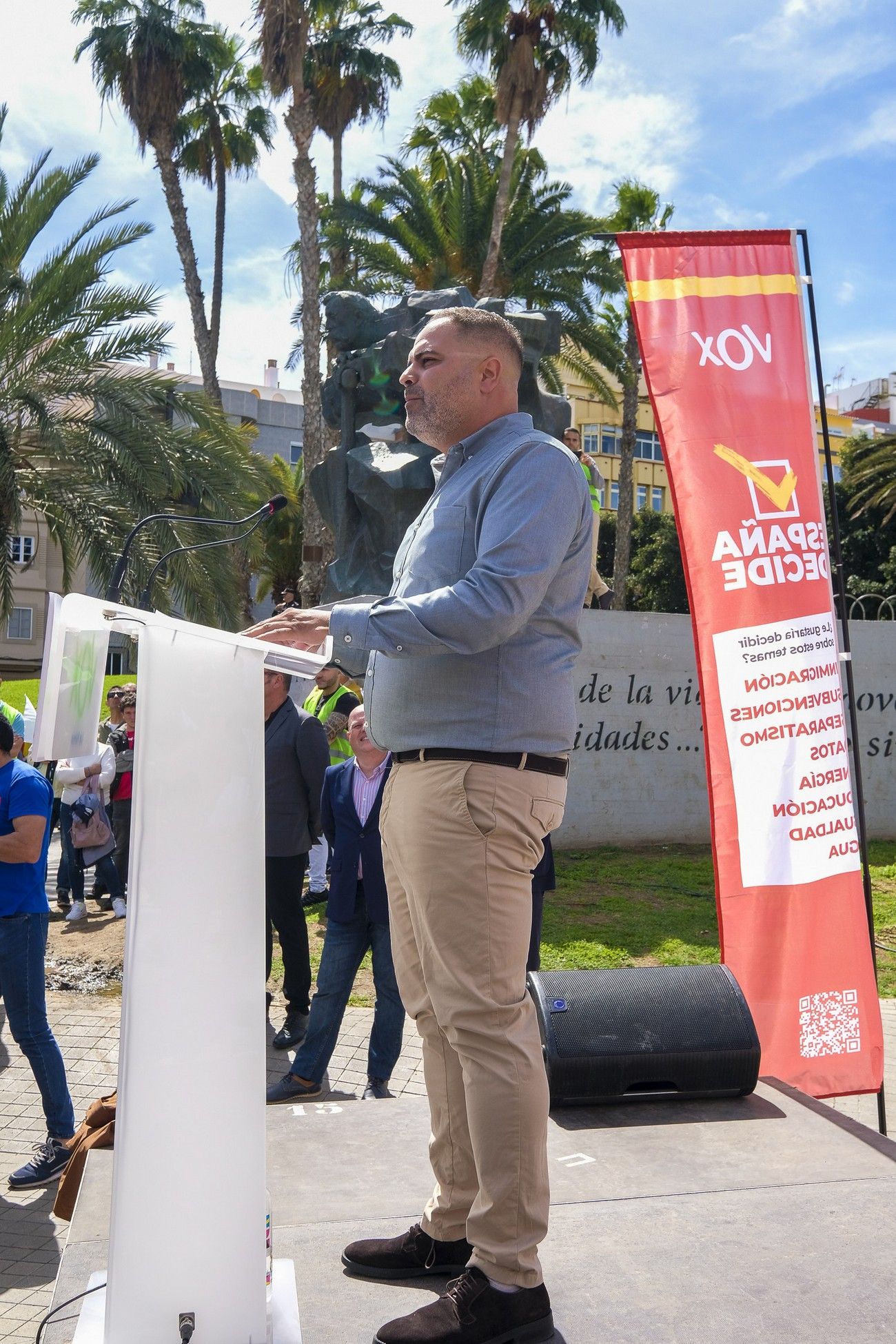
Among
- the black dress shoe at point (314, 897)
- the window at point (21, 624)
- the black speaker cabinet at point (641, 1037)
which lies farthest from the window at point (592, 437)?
Result: the black speaker cabinet at point (641, 1037)

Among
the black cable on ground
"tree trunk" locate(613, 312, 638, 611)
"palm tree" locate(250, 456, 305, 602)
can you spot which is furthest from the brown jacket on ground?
"palm tree" locate(250, 456, 305, 602)

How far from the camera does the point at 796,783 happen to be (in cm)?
464

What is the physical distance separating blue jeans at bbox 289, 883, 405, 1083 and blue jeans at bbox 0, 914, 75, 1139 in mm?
1097

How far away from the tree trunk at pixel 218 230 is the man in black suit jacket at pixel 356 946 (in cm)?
2385

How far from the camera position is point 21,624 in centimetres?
4838

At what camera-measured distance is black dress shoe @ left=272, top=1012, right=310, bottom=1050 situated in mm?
Answer: 6453

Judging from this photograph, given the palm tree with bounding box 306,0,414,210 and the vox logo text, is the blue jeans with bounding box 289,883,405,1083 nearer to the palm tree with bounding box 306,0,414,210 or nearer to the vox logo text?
the vox logo text

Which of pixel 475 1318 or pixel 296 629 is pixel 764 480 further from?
pixel 475 1318

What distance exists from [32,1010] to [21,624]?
153ft

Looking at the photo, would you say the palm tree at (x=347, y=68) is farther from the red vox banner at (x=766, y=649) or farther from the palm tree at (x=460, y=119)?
the red vox banner at (x=766, y=649)

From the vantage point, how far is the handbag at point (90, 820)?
9.87m

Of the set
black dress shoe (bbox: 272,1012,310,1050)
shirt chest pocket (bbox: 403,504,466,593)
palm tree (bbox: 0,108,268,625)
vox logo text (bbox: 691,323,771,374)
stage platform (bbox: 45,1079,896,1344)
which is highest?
palm tree (bbox: 0,108,268,625)

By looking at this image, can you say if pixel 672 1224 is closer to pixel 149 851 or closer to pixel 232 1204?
pixel 232 1204

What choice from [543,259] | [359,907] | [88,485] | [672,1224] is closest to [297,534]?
[543,259]
